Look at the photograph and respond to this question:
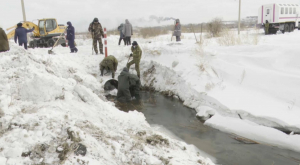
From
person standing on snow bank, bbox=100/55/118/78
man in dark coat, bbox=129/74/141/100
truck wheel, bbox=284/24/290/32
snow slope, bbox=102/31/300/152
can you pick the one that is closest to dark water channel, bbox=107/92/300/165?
snow slope, bbox=102/31/300/152

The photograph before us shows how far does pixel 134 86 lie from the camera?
7414 mm

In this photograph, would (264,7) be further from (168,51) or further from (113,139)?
(113,139)

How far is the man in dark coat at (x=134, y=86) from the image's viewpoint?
7219 mm

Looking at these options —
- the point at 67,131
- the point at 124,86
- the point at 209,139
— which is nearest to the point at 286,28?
the point at 124,86

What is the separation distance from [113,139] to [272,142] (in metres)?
3.05

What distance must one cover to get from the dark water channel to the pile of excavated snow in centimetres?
65

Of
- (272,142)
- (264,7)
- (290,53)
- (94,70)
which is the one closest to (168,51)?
(94,70)

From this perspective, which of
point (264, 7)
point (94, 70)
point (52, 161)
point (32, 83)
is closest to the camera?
point (52, 161)

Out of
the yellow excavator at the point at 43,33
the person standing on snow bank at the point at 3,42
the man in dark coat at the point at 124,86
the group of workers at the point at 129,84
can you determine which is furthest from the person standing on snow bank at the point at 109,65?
the yellow excavator at the point at 43,33

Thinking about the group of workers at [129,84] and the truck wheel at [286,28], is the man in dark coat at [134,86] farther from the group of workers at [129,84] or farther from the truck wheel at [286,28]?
the truck wheel at [286,28]

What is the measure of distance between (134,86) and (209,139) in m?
3.26

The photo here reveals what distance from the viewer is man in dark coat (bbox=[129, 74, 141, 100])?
7.22m

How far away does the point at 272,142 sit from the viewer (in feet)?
14.9

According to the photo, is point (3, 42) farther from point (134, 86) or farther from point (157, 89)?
point (157, 89)
